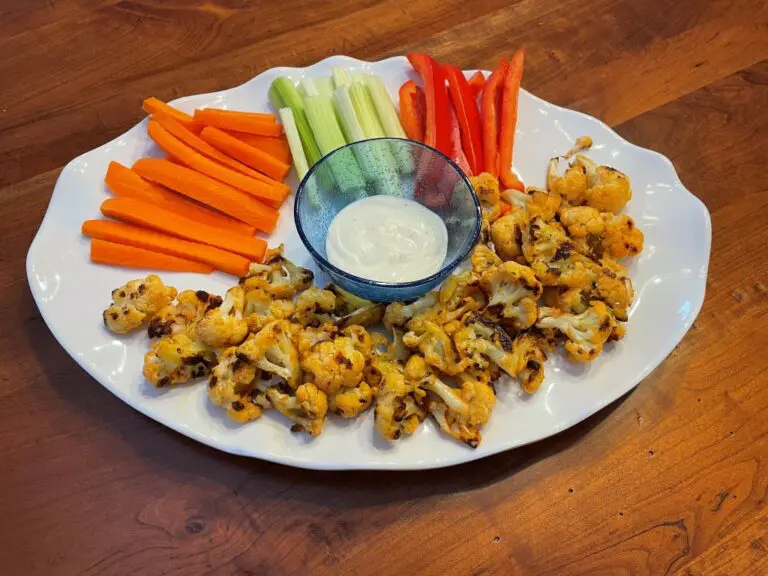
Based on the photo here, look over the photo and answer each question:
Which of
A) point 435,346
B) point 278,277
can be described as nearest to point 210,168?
point 278,277

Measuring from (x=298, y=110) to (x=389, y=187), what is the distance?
51 cm

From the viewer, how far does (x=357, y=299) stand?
81.0 inches

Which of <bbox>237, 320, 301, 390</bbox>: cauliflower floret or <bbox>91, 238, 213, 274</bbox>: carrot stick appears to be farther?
<bbox>91, 238, 213, 274</bbox>: carrot stick

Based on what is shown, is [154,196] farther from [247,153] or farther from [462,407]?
[462,407]

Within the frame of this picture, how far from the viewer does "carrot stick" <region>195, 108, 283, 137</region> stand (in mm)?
A: 2467

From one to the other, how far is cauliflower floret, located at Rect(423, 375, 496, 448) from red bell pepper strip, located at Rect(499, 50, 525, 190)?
0.86 m

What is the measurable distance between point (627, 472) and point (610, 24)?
83.4 inches

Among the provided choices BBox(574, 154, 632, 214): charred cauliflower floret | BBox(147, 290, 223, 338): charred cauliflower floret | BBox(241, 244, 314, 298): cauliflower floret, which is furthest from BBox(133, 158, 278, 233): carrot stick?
BBox(574, 154, 632, 214): charred cauliflower floret

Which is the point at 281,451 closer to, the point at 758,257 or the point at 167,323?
the point at 167,323

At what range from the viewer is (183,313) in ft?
6.64

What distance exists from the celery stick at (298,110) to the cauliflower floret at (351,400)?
98 centimetres

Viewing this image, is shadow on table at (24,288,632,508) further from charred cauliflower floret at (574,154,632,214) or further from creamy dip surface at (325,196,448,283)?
charred cauliflower floret at (574,154,632,214)

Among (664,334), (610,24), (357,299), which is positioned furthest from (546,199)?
(610,24)

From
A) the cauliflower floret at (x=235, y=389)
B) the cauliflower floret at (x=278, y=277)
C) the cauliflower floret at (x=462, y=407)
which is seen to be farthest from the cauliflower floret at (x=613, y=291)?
the cauliflower floret at (x=235, y=389)
